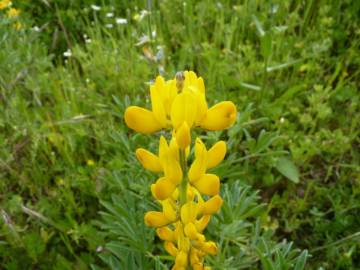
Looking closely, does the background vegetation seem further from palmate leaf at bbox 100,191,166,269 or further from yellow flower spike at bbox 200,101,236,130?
yellow flower spike at bbox 200,101,236,130

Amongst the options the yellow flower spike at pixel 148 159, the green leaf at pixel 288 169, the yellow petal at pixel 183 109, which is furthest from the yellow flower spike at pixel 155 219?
the green leaf at pixel 288 169

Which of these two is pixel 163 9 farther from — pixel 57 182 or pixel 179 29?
pixel 57 182

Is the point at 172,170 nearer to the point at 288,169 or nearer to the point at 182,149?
the point at 182,149

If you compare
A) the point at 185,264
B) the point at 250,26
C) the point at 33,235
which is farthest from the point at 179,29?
the point at 185,264

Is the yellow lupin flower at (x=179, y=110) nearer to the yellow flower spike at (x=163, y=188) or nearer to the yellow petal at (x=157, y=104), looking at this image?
the yellow petal at (x=157, y=104)

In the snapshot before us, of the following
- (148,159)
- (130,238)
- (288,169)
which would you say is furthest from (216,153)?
(288,169)

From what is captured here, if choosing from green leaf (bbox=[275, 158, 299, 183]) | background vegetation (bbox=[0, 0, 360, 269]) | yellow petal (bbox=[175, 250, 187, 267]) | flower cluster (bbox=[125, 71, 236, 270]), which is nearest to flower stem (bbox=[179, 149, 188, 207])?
flower cluster (bbox=[125, 71, 236, 270])
